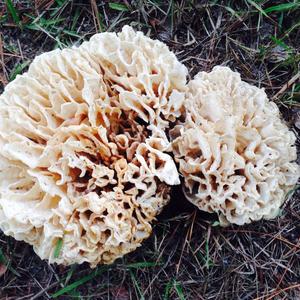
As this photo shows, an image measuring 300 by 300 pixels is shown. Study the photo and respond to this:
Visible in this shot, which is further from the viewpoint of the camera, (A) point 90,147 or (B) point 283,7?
(B) point 283,7

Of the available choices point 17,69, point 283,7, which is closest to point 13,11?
point 17,69

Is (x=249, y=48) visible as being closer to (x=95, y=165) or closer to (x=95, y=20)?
(x=95, y=20)

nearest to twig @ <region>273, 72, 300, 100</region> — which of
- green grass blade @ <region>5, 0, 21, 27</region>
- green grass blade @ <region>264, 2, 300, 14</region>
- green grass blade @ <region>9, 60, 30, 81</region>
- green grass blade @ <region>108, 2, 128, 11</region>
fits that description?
green grass blade @ <region>264, 2, 300, 14</region>

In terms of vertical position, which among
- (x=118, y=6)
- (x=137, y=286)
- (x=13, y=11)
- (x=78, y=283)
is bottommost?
(x=137, y=286)

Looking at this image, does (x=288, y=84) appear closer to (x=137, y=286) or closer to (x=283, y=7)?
(x=283, y=7)

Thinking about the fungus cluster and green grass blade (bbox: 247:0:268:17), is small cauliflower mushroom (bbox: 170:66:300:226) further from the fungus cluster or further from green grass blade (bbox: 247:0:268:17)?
green grass blade (bbox: 247:0:268:17)

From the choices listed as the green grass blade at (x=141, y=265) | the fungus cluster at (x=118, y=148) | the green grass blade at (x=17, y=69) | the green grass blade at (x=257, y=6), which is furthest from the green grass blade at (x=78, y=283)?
the green grass blade at (x=257, y=6)

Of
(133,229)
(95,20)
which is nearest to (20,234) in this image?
(133,229)
